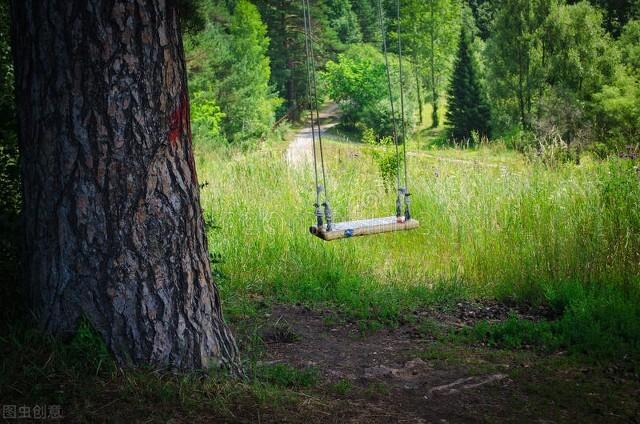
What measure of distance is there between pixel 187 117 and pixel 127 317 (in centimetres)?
78

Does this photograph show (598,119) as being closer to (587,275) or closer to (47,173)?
(587,275)

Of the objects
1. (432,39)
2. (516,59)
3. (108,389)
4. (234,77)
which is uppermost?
(432,39)

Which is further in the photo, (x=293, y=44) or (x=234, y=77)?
(x=293, y=44)

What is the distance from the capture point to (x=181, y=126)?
2.58 meters

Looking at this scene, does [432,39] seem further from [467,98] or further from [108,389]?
[108,389]

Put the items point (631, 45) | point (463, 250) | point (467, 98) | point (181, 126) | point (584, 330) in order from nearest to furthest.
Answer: point (181, 126) < point (584, 330) < point (463, 250) < point (631, 45) < point (467, 98)

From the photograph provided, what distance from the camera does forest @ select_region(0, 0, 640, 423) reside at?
241 centimetres

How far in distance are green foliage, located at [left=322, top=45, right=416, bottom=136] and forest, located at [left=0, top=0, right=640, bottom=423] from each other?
20.8 m

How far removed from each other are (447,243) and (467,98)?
Result: 2344 cm

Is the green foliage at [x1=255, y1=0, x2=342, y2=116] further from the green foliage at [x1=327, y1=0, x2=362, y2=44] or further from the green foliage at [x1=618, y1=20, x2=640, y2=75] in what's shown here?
the green foliage at [x1=618, y1=20, x2=640, y2=75]

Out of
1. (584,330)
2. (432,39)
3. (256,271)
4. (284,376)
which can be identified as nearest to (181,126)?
(284,376)

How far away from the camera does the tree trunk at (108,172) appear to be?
240 centimetres

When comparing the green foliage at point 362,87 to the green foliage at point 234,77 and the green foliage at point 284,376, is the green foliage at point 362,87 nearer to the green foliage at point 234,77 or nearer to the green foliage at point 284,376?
the green foliage at point 234,77

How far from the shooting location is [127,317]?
248cm
